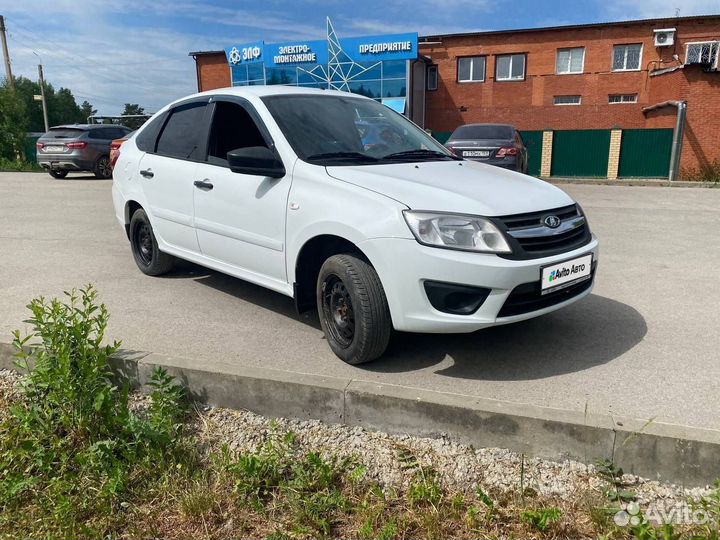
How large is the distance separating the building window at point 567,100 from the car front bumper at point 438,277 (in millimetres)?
33924

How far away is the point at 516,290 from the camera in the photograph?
10.3 ft

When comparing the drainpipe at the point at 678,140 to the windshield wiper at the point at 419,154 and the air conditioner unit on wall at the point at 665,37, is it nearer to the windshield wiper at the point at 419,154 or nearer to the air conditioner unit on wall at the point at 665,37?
the air conditioner unit on wall at the point at 665,37

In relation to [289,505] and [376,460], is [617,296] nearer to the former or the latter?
[376,460]

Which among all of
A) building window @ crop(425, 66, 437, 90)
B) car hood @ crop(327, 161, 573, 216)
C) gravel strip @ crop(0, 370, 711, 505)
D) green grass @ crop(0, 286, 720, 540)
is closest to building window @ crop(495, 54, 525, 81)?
building window @ crop(425, 66, 437, 90)

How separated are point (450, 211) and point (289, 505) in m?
1.71

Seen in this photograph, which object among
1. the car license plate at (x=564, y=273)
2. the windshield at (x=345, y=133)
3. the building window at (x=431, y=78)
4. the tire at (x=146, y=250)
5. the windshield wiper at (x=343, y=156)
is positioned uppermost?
A: the building window at (x=431, y=78)

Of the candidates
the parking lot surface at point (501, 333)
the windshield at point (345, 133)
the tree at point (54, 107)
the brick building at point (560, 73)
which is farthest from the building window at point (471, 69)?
the tree at point (54, 107)

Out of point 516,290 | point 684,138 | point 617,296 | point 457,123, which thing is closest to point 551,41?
point 457,123

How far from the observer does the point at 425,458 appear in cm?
274

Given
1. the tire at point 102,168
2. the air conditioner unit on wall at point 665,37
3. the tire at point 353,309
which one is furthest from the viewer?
the air conditioner unit on wall at point 665,37

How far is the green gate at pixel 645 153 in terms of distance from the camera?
19.7m

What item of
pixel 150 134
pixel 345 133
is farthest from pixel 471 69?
pixel 345 133

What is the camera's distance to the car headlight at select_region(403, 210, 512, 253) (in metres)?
3.10

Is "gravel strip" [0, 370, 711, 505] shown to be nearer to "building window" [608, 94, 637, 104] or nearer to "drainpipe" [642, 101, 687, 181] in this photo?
"drainpipe" [642, 101, 687, 181]
